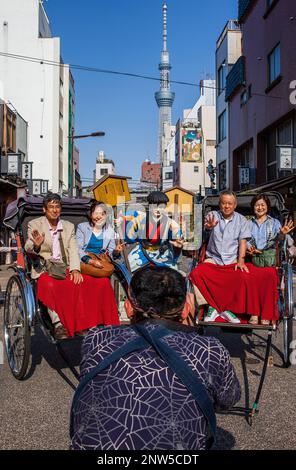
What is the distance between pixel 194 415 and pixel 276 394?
119 inches

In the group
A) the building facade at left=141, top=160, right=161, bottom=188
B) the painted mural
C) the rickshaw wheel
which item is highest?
the building facade at left=141, top=160, right=161, bottom=188

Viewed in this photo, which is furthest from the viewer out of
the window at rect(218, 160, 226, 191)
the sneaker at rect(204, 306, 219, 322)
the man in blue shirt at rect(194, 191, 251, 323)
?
the window at rect(218, 160, 226, 191)

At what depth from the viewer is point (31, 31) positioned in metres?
37.2

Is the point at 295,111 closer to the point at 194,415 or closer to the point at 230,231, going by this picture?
the point at 230,231

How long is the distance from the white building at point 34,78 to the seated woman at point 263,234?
33.1 m

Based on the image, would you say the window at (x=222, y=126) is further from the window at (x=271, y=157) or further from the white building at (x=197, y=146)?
the white building at (x=197, y=146)

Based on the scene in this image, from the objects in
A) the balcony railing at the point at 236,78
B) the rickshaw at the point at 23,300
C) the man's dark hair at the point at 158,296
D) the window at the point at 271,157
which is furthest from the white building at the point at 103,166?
the man's dark hair at the point at 158,296

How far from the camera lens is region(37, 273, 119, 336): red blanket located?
15.3ft

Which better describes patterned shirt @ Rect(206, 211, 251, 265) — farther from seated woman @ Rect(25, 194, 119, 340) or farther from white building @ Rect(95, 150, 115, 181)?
white building @ Rect(95, 150, 115, 181)

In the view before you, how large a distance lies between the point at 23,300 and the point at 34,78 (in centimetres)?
3552

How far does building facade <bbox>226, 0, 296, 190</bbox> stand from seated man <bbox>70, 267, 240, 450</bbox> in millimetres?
16673

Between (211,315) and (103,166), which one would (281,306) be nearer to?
(211,315)

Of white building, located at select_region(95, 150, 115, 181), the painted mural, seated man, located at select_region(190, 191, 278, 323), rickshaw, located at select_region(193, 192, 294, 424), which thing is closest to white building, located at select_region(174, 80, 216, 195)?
the painted mural

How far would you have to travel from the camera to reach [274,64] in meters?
20.7
